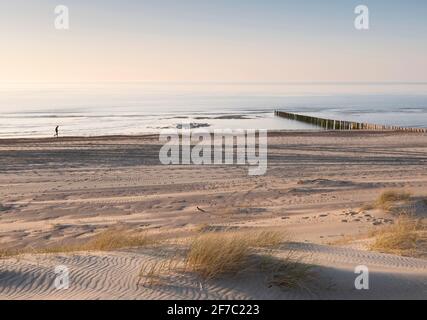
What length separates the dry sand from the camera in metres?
5.12

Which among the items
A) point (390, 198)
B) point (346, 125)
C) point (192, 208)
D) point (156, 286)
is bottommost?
point (192, 208)

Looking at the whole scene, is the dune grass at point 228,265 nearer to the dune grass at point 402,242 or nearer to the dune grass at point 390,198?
the dune grass at point 402,242

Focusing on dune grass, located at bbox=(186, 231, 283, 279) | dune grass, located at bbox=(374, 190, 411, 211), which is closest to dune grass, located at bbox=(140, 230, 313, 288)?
dune grass, located at bbox=(186, 231, 283, 279)

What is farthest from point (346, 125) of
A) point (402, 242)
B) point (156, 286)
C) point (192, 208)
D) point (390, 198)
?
point (156, 286)

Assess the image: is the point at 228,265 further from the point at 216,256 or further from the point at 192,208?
the point at 192,208

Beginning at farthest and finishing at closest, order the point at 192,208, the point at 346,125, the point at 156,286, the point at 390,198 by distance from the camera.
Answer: the point at 346,125 < the point at 192,208 < the point at 390,198 < the point at 156,286

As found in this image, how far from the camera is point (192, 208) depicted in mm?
12531

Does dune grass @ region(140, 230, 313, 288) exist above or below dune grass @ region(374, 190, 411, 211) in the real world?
above

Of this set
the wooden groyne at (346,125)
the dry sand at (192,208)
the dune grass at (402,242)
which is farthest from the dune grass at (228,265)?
the wooden groyne at (346,125)

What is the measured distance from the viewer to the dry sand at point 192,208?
A: 5125 millimetres

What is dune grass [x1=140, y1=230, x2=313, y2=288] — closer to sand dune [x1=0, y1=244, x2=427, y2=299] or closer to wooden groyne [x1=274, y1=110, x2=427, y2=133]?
sand dune [x1=0, y1=244, x2=427, y2=299]

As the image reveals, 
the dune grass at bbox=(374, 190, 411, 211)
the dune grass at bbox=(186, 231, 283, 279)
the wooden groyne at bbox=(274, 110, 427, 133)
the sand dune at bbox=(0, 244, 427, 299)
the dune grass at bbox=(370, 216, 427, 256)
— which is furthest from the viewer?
the wooden groyne at bbox=(274, 110, 427, 133)

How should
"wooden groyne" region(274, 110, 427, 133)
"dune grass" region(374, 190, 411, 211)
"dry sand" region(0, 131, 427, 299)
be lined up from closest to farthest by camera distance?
"dry sand" region(0, 131, 427, 299)
"dune grass" region(374, 190, 411, 211)
"wooden groyne" region(274, 110, 427, 133)
